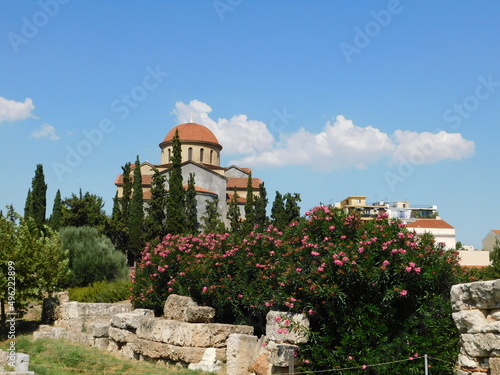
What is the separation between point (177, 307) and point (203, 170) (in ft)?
119

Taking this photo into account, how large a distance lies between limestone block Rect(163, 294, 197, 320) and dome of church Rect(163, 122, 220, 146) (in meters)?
39.6

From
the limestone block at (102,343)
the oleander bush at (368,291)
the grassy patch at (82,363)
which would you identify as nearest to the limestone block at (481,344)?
the oleander bush at (368,291)

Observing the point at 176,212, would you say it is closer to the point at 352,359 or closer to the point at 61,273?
the point at 61,273

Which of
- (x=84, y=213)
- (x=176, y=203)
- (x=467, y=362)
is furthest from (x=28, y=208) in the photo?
(x=467, y=362)

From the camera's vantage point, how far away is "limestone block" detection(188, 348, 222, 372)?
444 inches

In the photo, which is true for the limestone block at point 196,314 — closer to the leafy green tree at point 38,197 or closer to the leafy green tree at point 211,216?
the leafy green tree at point 211,216

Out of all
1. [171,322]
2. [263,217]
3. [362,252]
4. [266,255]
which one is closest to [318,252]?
[362,252]

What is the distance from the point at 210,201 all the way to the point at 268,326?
3558cm

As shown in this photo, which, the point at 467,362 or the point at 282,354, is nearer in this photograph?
the point at 467,362

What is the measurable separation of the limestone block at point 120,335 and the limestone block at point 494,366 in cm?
980

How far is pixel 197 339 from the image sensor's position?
Result: 11.9 m

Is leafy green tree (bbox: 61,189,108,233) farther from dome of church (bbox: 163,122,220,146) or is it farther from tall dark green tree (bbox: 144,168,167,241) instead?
dome of church (bbox: 163,122,220,146)

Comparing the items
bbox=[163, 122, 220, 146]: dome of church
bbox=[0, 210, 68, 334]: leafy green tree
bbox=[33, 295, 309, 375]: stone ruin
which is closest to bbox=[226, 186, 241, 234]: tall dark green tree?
bbox=[163, 122, 220, 146]: dome of church

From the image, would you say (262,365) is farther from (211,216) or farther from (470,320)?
(211,216)
